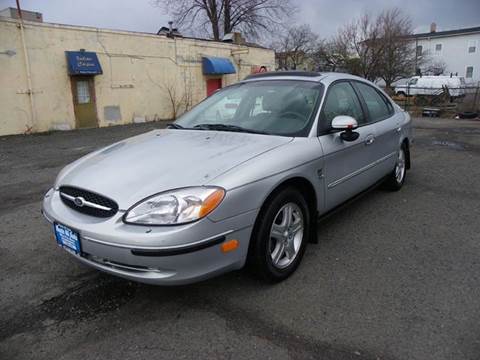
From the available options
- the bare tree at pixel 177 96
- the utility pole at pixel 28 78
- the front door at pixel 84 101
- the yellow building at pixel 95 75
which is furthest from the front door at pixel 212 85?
the utility pole at pixel 28 78

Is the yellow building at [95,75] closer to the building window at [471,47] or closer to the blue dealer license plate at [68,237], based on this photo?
the blue dealer license plate at [68,237]

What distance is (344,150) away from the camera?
3424 millimetres

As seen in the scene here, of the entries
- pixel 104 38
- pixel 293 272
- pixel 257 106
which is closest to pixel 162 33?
pixel 104 38

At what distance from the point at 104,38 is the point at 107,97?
227 cm

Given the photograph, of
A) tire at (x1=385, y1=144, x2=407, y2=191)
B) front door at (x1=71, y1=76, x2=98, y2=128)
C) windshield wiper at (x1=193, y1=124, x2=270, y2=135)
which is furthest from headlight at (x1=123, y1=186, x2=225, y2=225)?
front door at (x1=71, y1=76, x2=98, y2=128)

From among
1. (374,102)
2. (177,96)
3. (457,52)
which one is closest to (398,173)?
(374,102)

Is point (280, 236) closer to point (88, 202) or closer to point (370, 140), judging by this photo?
point (88, 202)

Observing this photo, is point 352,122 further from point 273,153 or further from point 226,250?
point 226,250

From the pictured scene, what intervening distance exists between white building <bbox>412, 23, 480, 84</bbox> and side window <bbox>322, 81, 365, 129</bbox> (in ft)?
169

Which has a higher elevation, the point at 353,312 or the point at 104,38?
the point at 104,38

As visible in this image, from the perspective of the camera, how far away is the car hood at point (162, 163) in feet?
7.78

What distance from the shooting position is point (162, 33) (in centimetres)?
1855

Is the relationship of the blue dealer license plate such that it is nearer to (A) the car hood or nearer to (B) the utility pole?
(A) the car hood

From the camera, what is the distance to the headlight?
2203 mm
